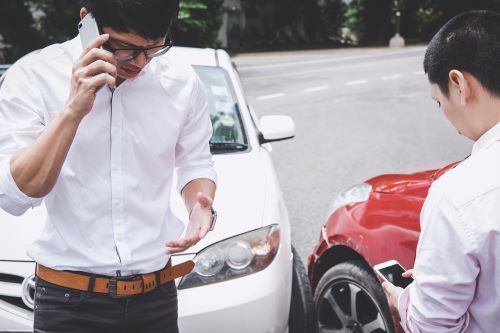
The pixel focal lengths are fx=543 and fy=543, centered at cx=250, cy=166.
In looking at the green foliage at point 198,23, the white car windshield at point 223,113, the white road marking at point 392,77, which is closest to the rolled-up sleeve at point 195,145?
the white car windshield at point 223,113

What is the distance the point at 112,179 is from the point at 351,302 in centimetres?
157

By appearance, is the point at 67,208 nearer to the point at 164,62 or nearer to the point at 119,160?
the point at 119,160

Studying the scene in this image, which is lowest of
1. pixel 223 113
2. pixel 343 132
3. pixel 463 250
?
pixel 343 132

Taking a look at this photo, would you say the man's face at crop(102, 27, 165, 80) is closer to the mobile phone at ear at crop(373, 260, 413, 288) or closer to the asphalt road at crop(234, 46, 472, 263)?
the mobile phone at ear at crop(373, 260, 413, 288)

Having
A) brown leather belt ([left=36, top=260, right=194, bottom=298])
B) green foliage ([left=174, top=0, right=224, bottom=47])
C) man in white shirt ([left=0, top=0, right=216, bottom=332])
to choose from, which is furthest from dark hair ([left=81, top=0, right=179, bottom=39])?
green foliage ([left=174, top=0, right=224, bottom=47])

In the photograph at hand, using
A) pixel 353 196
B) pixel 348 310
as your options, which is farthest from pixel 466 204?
pixel 353 196

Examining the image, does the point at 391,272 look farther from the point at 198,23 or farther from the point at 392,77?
the point at 198,23

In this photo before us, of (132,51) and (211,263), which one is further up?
(132,51)

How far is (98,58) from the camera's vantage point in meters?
1.34

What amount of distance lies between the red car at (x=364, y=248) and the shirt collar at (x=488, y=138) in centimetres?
110

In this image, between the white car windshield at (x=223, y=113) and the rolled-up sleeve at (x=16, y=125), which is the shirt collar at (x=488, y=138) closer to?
the rolled-up sleeve at (x=16, y=125)

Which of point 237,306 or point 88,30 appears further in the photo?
point 237,306

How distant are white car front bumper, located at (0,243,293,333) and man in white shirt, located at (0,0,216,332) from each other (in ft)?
1.58

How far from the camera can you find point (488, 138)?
1.27m
